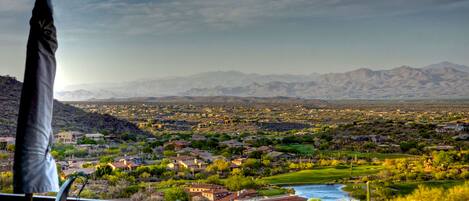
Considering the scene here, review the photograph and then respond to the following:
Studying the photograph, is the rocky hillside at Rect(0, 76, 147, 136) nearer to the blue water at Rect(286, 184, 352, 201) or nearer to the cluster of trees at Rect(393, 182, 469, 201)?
the blue water at Rect(286, 184, 352, 201)

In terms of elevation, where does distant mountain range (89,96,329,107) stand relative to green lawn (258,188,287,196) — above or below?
above

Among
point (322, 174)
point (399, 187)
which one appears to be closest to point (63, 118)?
point (322, 174)

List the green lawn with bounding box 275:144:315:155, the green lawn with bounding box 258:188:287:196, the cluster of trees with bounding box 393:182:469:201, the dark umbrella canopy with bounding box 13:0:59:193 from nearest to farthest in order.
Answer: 1. the dark umbrella canopy with bounding box 13:0:59:193
2. the cluster of trees with bounding box 393:182:469:201
3. the green lawn with bounding box 258:188:287:196
4. the green lawn with bounding box 275:144:315:155

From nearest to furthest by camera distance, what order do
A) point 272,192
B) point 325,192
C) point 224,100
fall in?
1. point 325,192
2. point 272,192
3. point 224,100

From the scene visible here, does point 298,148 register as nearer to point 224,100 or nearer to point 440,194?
point 224,100

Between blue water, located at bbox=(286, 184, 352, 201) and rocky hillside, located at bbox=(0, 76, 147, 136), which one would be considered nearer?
blue water, located at bbox=(286, 184, 352, 201)

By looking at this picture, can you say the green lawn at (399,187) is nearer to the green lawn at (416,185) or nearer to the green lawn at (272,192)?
the green lawn at (416,185)

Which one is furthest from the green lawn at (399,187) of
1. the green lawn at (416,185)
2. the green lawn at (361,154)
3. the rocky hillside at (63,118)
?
the rocky hillside at (63,118)

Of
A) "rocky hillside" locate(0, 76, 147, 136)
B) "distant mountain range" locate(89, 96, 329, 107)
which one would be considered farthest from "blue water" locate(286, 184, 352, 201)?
"rocky hillside" locate(0, 76, 147, 136)
